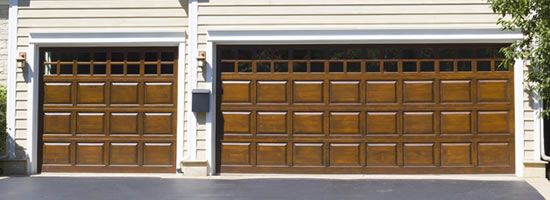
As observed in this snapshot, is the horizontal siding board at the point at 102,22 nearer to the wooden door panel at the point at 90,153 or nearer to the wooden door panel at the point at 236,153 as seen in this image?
the wooden door panel at the point at 90,153

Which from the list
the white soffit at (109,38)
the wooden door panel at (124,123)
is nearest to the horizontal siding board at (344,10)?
the white soffit at (109,38)

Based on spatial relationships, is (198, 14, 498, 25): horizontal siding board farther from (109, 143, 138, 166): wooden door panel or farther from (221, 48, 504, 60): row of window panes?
(109, 143, 138, 166): wooden door panel

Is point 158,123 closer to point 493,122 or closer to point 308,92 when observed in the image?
point 308,92

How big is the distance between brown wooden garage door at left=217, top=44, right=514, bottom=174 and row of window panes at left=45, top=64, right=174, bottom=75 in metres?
0.99

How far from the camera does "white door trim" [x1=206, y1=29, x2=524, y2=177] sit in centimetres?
874

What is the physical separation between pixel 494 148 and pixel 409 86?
1648 mm

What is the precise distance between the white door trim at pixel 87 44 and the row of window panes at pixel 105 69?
0.81 feet

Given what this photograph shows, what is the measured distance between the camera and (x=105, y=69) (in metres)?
9.37

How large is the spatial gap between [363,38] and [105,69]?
4.26 m

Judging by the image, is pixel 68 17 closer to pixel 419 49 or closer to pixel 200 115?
pixel 200 115

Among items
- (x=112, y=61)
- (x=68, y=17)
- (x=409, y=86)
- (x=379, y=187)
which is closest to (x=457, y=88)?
(x=409, y=86)

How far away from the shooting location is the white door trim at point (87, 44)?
909 centimetres

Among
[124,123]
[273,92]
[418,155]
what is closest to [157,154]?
[124,123]

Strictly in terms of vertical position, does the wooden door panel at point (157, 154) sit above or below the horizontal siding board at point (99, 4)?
below
